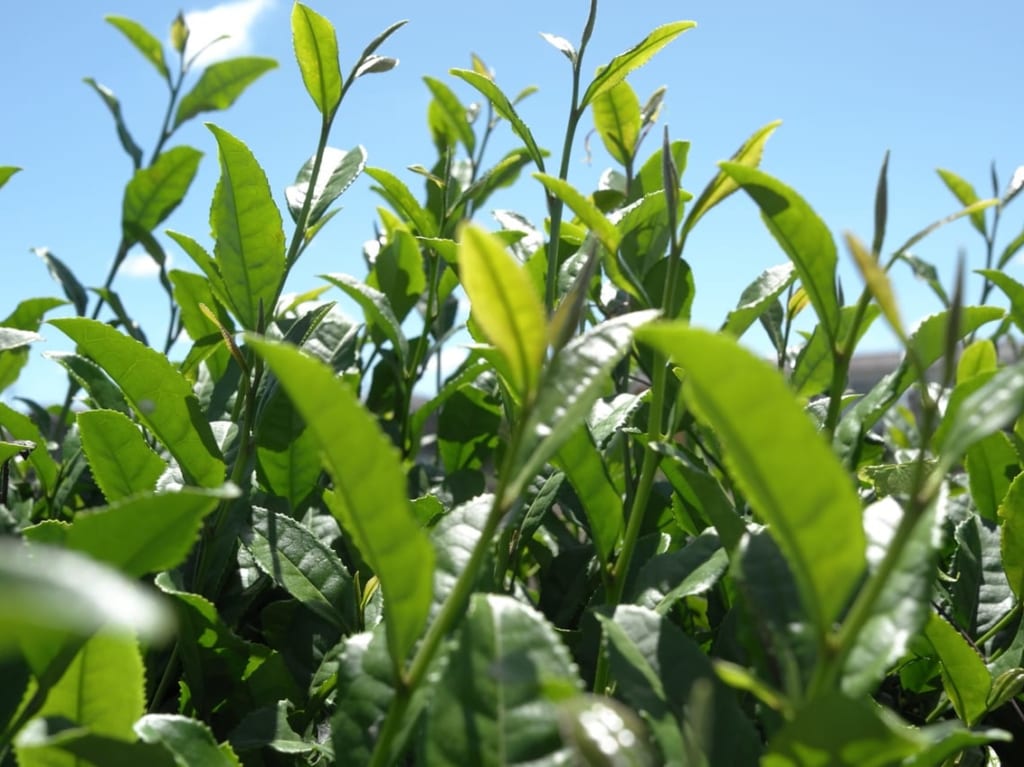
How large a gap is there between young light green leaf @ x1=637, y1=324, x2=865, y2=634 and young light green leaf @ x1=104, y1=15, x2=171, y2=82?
236 centimetres

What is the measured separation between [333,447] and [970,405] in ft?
1.39

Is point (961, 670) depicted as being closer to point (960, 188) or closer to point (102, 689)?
point (102, 689)

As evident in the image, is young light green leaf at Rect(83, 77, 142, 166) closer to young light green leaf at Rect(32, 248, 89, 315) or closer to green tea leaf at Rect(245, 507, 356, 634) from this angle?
young light green leaf at Rect(32, 248, 89, 315)

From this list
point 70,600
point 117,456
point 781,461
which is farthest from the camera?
point 117,456

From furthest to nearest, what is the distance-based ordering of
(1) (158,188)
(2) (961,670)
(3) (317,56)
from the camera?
1. (1) (158,188)
2. (3) (317,56)
3. (2) (961,670)

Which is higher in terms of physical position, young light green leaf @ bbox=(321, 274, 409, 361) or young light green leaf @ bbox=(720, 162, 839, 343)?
young light green leaf @ bbox=(720, 162, 839, 343)

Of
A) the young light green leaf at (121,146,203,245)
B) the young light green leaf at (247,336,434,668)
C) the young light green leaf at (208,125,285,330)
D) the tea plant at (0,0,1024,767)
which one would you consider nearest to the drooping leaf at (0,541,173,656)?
the tea plant at (0,0,1024,767)

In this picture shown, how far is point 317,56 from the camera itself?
1414 mm

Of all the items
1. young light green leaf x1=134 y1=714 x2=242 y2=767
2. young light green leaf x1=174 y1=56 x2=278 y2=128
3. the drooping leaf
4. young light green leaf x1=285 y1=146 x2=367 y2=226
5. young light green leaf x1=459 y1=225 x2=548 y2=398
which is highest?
young light green leaf x1=174 y1=56 x2=278 y2=128

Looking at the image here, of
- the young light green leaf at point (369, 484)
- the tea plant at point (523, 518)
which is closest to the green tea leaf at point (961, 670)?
the tea plant at point (523, 518)

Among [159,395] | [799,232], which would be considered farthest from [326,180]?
[799,232]

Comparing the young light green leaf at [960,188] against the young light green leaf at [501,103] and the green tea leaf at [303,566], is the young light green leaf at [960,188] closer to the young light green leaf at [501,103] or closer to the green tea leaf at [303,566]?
the young light green leaf at [501,103]

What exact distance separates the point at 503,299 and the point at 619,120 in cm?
110

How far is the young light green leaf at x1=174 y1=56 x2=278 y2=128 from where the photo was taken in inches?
97.0
